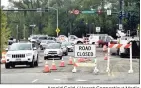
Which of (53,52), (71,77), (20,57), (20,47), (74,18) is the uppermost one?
(74,18)

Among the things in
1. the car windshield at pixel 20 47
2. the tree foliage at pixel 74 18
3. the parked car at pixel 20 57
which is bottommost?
the parked car at pixel 20 57

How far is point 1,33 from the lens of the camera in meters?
45.1

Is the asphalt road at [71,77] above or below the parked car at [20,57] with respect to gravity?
below

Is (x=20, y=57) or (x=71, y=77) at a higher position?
(x=20, y=57)

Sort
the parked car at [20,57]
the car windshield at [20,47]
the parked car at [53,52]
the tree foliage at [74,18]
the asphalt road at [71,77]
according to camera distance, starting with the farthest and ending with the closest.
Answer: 1. the tree foliage at [74,18]
2. the parked car at [53,52]
3. the car windshield at [20,47]
4. the parked car at [20,57]
5. the asphalt road at [71,77]

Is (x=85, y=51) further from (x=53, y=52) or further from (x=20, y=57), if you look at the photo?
(x=53, y=52)

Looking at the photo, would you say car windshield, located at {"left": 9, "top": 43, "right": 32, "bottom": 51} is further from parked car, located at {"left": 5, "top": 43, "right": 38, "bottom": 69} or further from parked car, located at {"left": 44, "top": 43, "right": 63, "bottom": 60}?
parked car, located at {"left": 44, "top": 43, "right": 63, "bottom": 60}

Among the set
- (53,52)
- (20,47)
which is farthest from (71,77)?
(53,52)

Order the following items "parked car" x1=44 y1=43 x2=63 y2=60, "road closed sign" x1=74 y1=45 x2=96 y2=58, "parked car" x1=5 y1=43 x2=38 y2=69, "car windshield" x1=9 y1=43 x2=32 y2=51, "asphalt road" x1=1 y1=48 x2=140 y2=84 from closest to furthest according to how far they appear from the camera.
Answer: "asphalt road" x1=1 y1=48 x2=140 y2=84, "road closed sign" x1=74 y1=45 x2=96 y2=58, "parked car" x1=5 y1=43 x2=38 y2=69, "car windshield" x1=9 y1=43 x2=32 y2=51, "parked car" x1=44 y1=43 x2=63 y2=60

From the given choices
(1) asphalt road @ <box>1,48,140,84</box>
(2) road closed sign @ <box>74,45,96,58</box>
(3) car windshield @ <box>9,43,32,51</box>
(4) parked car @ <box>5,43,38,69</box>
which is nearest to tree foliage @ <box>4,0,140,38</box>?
(3) car windshield @ <box>9,43,32,51</box>

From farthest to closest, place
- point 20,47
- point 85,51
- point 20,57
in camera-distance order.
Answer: point 20,47, point 20,57, point 85,51

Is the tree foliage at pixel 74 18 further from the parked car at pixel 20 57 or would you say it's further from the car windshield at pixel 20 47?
the parked car at pixel 20 57

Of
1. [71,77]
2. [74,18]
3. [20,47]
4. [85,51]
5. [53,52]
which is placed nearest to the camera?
[71,77]

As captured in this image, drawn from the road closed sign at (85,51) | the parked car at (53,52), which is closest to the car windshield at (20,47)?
the road closed sign at (85,51)
